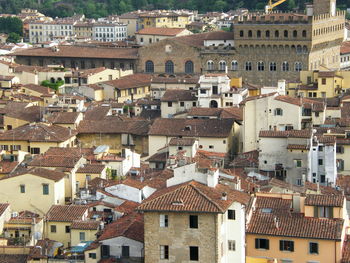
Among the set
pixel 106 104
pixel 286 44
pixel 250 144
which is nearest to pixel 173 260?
pixel 250 144

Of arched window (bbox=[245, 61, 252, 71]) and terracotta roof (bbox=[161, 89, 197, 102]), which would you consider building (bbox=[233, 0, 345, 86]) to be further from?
terracotta roof (bbox=[161, 89, 197, 102])

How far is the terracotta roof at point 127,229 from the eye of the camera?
27.6m

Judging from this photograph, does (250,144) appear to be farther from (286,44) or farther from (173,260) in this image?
(286,44)

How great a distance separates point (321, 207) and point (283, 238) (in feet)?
4.69

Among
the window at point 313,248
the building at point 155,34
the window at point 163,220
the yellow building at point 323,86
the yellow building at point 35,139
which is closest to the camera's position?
the window at point 163,220

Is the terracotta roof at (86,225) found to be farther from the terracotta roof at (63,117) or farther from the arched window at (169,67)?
the arched window at (169,67)

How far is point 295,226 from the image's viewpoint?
27344 mm

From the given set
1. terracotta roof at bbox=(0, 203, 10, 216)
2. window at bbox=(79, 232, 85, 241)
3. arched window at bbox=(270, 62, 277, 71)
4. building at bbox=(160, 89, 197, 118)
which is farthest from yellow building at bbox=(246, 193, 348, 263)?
arched window at bbox=(270, 62, 277, 71)

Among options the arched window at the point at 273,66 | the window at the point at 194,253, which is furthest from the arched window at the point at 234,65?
the window at the point at 194,253

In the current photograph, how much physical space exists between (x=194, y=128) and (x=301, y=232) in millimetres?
18642

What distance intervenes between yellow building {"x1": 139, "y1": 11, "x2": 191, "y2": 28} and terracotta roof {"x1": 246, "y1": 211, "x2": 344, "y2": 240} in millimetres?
87076

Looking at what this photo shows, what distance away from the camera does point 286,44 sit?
6931cm

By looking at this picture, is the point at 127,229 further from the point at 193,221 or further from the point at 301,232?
the point at 301,232

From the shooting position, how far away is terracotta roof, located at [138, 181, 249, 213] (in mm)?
24433
